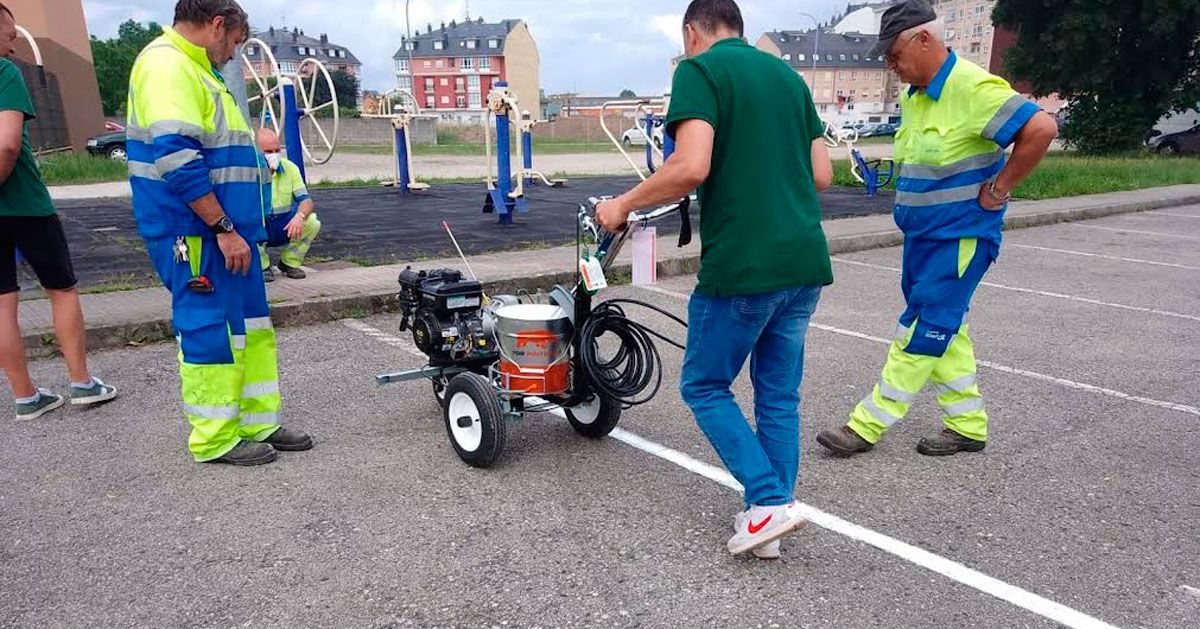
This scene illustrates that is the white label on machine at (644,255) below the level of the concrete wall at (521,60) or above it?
below

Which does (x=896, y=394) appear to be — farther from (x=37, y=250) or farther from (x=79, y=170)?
(x=79, y=170)

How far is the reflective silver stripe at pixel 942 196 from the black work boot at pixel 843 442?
45.2 inches

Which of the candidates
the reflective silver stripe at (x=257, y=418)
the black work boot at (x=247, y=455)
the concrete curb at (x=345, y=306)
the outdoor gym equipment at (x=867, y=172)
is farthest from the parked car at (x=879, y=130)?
the black work boot at (x=247, y=455)

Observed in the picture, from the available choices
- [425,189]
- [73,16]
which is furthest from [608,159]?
[73,16]

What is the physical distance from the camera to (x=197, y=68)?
3.54 m

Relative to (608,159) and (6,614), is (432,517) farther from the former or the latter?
(608,159)

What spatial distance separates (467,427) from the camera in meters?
3.87

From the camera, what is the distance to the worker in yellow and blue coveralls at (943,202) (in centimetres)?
360

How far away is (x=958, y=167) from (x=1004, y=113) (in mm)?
309

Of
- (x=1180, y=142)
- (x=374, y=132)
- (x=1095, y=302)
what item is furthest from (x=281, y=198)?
(x=374, y=132)

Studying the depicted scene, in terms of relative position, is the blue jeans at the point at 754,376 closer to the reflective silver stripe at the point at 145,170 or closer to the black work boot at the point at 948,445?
the black work boot at the point at 948,445

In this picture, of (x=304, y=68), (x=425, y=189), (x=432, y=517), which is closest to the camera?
(x=432, y=517)

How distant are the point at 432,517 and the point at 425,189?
1366 centimetres

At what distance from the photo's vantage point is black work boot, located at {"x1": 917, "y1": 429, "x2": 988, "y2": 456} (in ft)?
13.2
